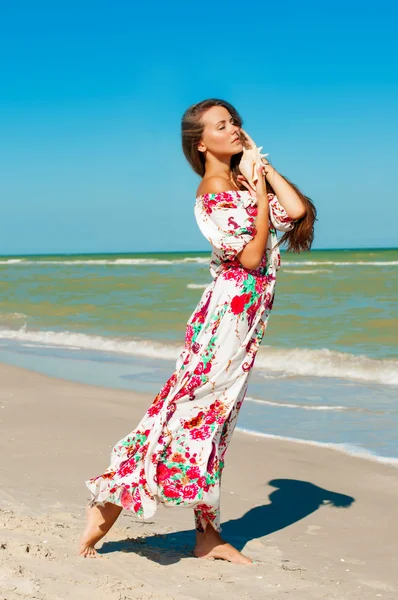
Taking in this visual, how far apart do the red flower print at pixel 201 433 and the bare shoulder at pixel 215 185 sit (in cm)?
106

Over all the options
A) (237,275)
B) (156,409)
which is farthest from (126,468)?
(237,275)

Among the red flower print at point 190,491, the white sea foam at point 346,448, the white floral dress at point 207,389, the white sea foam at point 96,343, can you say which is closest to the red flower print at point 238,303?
the white floral dress at point 207,389

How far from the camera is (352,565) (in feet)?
12.5

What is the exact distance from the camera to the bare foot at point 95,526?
3.53m

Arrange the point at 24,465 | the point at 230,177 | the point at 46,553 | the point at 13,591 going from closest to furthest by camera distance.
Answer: the point at 13,591 → the point at 46,553 → the point at 230,177 → the point at 24,465

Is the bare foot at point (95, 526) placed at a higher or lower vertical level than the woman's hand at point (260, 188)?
lower

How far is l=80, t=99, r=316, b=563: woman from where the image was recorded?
136 inches

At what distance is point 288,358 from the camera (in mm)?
10914

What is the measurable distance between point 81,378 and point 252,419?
2979 millimetres

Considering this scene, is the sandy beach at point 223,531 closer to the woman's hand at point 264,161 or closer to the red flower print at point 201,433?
the red flower print at point 201,433

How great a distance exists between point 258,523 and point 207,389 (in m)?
1.38

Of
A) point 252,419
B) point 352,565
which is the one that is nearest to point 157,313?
point 252,419

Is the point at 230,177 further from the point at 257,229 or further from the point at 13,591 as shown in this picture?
the point at 13,591

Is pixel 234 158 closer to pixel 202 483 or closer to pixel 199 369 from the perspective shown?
pixel 199 369
